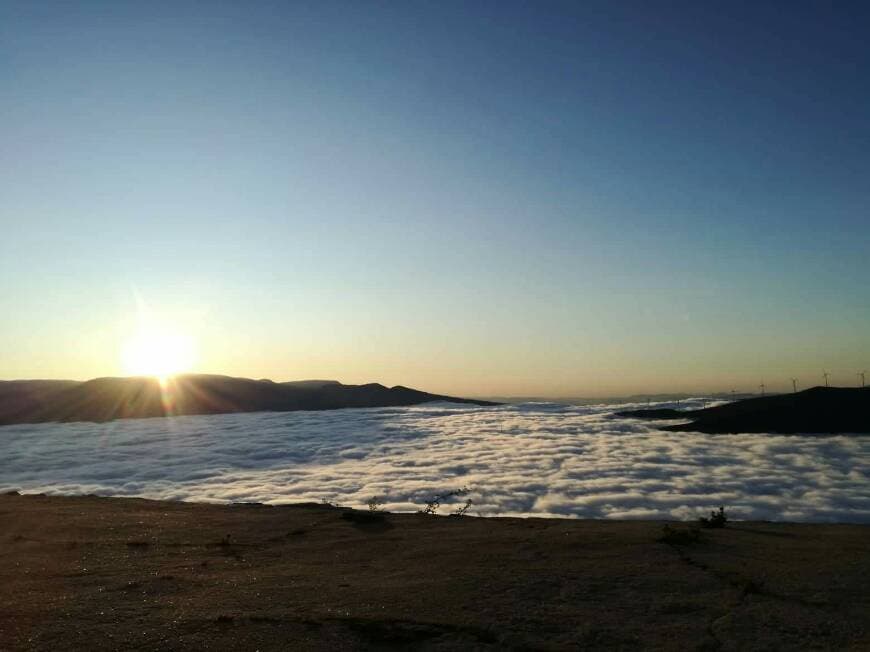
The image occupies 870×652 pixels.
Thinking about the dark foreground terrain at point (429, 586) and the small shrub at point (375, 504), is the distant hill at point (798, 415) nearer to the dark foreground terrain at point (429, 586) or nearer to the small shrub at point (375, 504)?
the dark foreground terrain at point (429, 586)

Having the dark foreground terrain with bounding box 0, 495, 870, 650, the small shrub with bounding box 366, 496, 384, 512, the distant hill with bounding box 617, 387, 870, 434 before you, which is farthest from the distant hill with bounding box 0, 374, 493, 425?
the dark foreground terrain with bounding box 0, 495, 870, 650

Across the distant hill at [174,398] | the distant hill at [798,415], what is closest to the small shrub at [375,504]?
the distant hill at [798,415]

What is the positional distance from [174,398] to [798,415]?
3081 cm

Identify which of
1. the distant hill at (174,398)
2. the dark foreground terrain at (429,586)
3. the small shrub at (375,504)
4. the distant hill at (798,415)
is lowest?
the dark foreground terrain at (429,586)

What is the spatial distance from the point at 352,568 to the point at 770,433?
580 inches

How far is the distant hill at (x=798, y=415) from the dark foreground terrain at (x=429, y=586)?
36.2ft

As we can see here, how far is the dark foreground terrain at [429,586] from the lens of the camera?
12.4 feet

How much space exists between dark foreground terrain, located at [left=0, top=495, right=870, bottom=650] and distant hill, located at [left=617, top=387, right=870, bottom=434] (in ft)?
36.2

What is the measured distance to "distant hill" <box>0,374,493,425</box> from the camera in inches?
1214

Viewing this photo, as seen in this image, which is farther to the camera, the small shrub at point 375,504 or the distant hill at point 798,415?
the distant hill at point 798,415

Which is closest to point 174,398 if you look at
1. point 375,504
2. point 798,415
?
point 375,504

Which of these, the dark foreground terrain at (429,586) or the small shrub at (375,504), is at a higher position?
the small shrub at (375,504)

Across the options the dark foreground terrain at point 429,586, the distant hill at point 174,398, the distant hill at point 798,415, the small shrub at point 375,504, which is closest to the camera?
the dark foreground terrain at point 429,586

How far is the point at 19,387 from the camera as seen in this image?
128 feet
